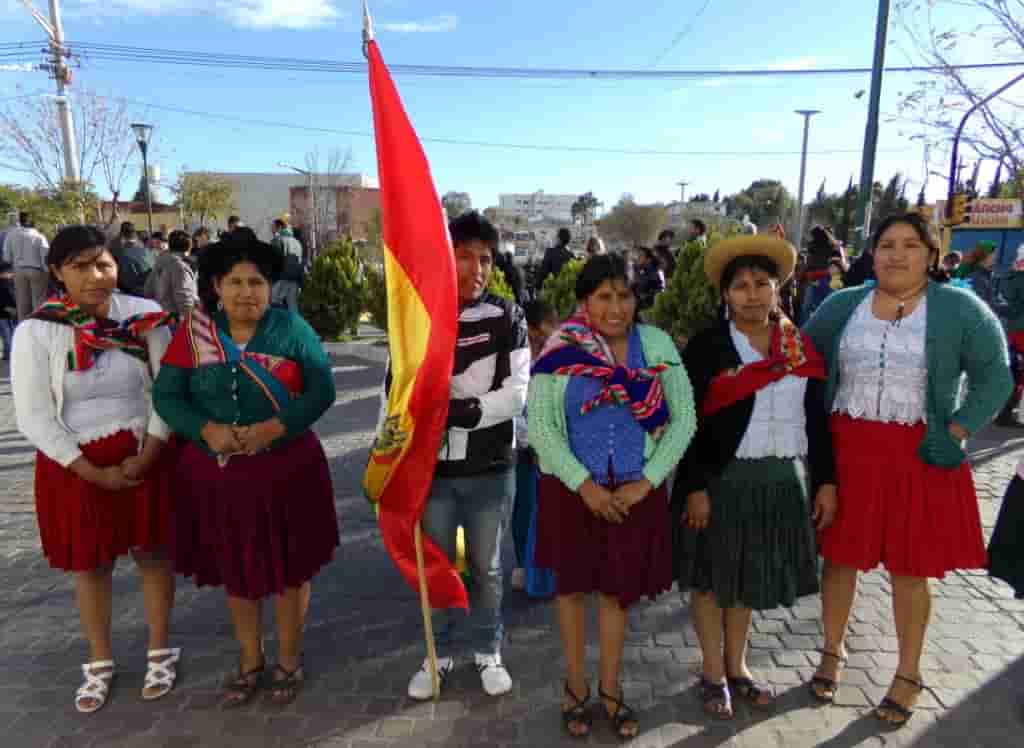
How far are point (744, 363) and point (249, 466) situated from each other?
1985 mm

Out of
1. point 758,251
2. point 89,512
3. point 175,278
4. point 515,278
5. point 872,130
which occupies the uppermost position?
point 872,130

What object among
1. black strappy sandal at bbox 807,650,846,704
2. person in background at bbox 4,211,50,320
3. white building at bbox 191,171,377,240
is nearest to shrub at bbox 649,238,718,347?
black strappy sandal at bbox 807,650,846,704

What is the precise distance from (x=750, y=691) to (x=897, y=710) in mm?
570

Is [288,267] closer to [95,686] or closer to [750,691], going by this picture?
[95,686]

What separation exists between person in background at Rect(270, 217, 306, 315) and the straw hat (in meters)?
8.68

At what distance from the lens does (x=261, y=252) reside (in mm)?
2799

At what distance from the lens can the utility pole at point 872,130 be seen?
1000cm

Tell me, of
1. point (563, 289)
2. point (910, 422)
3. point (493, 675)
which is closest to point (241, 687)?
point (493, 675)

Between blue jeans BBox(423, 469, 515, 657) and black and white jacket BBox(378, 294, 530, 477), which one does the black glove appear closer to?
black and white jacket BBox(378, 294, 530, 477)

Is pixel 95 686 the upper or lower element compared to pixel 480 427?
lower

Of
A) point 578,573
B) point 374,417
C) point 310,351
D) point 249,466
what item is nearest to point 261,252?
point 310,351

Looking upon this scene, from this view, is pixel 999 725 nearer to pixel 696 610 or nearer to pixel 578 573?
pixel 696 610

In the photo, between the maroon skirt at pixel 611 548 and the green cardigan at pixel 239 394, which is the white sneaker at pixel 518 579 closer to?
the maroon skirt at pixel 611 548

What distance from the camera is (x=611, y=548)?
2.59 m
